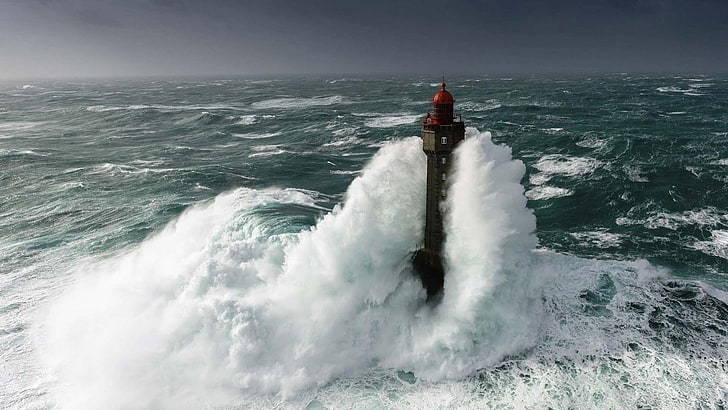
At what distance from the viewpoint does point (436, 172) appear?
19500 mm

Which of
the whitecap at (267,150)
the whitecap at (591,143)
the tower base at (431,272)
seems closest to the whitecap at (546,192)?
the whitecap at (591,143)

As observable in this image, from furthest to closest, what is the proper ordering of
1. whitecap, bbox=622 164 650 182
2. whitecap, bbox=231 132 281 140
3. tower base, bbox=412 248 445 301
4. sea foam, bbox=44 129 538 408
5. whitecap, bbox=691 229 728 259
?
whitecap, bbox=231 132 281 140
whitecap, bbox=622 164 650 182
whitecap, bbox=691 229 728 259
tower base, bbox=412 248 445 301
sea foam, bbox=44 129 538 408

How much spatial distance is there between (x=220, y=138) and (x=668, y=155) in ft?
165

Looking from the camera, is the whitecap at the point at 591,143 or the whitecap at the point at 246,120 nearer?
the whitecap at the point at 591,143

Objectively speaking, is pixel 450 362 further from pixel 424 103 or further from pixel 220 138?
pixel 424 103

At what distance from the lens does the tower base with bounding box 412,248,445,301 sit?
68.7 feet

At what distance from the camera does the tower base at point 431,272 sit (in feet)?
68.7

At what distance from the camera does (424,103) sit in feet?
319

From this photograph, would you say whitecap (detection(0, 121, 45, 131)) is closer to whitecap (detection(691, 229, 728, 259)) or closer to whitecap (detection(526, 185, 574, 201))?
whitecap (detection(526, 185, 574, 201))

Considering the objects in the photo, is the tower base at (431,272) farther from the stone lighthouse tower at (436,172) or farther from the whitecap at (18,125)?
the whitecap at (18,125)

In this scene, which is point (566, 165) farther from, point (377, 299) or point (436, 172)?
point (377, 299)

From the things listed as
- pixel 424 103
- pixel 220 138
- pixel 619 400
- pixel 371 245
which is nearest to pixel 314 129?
pixel 220 138

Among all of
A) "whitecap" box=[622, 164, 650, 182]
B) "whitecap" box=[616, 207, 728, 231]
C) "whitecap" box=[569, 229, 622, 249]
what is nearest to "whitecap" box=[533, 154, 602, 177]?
"whitecap" box=[622, 164, 650, 182]

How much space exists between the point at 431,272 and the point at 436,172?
184 inches
